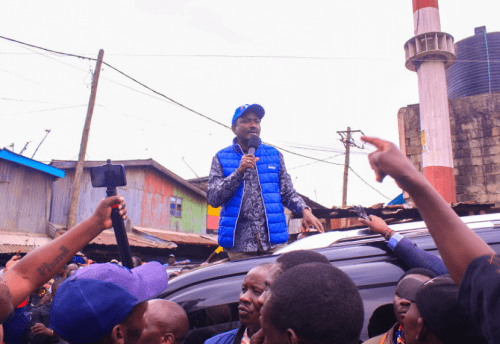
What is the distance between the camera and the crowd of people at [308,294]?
1.08 metres

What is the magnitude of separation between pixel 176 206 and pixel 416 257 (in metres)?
18.8

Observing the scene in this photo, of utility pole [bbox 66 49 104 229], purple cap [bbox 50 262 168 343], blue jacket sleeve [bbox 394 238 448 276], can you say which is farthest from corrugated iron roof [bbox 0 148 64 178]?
blue jacket sleeve [bbox 394 238 448 276]

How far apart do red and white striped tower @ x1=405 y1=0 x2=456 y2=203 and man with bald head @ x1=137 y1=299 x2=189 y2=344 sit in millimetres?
10735

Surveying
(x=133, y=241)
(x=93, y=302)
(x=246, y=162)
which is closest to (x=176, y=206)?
(x=133, y=241)

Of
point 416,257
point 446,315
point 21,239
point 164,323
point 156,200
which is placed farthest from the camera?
point 156,200

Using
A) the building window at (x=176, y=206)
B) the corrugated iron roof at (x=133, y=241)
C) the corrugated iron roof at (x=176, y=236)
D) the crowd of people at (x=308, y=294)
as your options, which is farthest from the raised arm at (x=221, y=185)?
the building window at (x=176, y=206)

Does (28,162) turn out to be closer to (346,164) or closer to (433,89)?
(433,89)

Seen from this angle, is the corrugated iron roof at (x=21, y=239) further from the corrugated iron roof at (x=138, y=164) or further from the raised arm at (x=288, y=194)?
the raised arm at (x=288, y=194)

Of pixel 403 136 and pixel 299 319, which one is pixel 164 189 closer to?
pixel 403 136

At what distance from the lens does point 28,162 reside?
13992mm

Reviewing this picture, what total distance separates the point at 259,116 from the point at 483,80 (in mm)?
14224

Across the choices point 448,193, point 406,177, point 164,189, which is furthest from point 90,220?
point 164,189

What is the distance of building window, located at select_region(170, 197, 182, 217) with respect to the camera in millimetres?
20281

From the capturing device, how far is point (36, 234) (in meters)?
14.4
